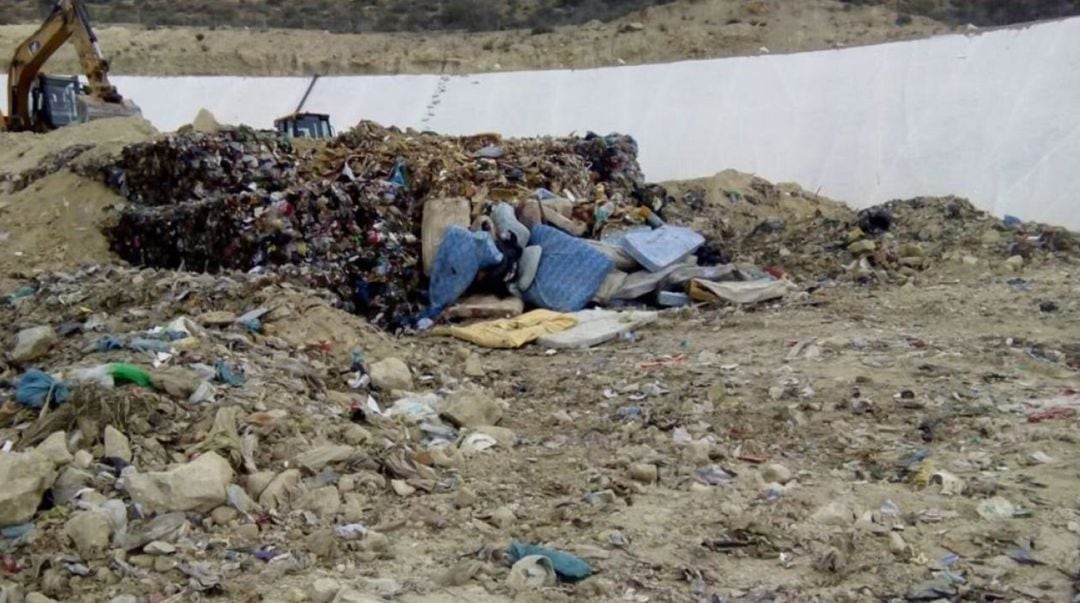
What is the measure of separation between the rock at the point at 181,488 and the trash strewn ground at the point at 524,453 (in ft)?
0.03

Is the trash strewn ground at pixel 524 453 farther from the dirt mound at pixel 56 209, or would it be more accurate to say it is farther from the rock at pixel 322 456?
the dirt mound at pixel 56 209

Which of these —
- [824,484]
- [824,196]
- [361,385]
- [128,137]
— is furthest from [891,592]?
[824,196]

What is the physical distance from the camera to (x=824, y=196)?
14.6 m

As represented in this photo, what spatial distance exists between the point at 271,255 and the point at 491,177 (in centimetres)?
233

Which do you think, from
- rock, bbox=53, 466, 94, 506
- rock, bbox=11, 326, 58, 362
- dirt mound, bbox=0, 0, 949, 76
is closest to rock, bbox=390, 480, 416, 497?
rock, bbox=53, 466, 94, 506

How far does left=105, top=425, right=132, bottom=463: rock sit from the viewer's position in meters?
4.33

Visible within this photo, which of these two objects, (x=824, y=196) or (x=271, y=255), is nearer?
(x=271, y=255)

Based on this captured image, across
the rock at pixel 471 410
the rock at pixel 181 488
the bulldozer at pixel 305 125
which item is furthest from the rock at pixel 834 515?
the bulldozer at pixel 305 125

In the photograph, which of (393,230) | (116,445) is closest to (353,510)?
(116,445)

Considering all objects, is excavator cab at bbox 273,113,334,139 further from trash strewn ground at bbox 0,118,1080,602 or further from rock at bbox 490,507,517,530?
rock at bbox 490,507,517,530

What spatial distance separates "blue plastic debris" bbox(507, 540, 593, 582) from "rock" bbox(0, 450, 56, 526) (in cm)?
163

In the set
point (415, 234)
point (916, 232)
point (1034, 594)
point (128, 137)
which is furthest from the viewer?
point (128, 137)

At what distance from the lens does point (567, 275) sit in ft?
28.8

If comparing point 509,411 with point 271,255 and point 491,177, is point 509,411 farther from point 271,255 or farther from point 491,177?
point 491,177
